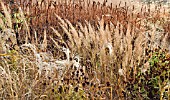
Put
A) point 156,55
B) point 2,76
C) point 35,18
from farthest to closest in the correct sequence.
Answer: point 35,18 < point 156,55 < point 2,76

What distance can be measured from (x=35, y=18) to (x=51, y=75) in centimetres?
217

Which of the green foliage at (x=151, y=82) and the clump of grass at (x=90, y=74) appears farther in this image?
the green foliage at (x=151, y=82)

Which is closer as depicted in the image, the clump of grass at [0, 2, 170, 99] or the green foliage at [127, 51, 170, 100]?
the clump of grass at [0, 2, 170, 99]

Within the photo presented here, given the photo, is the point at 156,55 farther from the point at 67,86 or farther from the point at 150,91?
the point at 67,86

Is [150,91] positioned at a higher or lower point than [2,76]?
lower

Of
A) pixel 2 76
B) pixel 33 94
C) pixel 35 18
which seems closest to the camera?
pixel 33 94

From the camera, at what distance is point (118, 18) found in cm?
544

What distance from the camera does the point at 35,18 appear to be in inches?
190

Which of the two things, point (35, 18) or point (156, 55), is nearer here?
point (156, 55)

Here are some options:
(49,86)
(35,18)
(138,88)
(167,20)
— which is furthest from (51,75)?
(167,20)

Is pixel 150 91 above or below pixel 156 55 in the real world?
below

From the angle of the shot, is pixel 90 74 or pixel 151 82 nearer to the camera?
pixel 151 82

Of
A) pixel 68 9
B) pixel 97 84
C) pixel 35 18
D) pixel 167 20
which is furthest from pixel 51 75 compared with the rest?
pixel 167 20

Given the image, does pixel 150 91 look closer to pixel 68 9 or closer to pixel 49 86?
pixel 49 86
